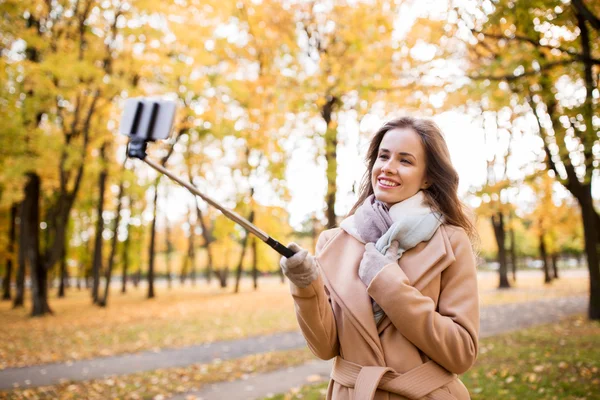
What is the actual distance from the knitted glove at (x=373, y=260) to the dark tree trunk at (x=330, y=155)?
962cm

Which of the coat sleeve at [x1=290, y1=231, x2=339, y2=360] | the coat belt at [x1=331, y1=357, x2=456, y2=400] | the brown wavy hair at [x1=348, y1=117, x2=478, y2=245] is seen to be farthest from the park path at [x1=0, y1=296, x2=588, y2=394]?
the brown wavy hair at [x1=348, y1=117, x2=478, y2=245]

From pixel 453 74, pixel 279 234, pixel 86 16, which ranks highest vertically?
pixel 86 16

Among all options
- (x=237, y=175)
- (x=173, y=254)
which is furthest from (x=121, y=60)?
(x=173, y=254)

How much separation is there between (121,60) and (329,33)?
721cm

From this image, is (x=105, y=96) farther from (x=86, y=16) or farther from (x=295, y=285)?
(x=295, y=285)

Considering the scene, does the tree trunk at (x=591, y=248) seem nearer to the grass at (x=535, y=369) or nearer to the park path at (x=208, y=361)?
the park path at (x=208, y=361)

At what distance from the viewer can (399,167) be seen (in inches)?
83.8

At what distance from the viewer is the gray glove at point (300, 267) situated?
5.68 feet

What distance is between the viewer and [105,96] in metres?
14.9

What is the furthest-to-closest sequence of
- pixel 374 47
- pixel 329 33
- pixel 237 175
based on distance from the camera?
1. pixel 237 175
2. pixel 329 33
3. pixel 374 47

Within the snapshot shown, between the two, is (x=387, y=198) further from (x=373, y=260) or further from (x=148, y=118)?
(x=148, y=118)

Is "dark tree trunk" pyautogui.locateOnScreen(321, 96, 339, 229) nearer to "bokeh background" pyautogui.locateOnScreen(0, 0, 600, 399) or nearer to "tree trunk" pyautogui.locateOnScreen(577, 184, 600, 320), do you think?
"bokeh background" pyautogui.locateOnScreen(0, 0, 600, 399)

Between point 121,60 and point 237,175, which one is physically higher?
point 121,60

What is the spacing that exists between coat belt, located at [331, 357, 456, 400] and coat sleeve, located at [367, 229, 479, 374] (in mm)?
51
